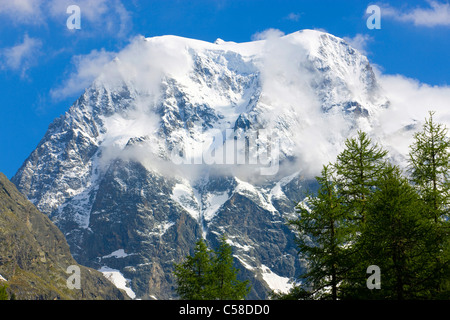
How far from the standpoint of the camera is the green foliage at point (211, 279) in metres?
37.8

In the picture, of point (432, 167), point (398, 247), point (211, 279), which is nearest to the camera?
point (398, 247)

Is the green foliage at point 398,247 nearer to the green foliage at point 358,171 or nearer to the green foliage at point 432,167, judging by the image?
the green foliage at point 358,171

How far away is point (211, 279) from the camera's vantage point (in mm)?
38906

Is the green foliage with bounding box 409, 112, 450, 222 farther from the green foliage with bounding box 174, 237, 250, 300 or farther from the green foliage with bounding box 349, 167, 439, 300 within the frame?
the green foliage with bounding box 174, 237, 250, 300

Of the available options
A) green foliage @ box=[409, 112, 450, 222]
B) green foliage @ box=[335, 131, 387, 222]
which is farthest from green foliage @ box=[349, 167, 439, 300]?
green foliage @ box=[409, 112, 450, 222]

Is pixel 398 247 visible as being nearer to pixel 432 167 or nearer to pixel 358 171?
pixel 358 171

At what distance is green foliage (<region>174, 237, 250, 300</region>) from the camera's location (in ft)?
124

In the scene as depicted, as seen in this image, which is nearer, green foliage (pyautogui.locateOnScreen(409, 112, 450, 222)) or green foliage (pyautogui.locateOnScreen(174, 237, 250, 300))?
green foliage (pyautogui.locateOnScreen(409, 112, 450, 222))

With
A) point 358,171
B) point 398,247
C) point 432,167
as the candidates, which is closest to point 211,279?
point 358,171

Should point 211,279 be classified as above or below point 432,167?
below

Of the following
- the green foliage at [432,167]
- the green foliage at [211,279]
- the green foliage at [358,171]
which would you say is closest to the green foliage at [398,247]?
the green foliage at [358,171]

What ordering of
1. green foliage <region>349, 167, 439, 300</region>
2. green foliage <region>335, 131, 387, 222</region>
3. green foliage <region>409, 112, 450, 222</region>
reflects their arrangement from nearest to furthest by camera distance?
1. green foliage <region>349, 167, 439, 300</region>
2. green foliage <region>335, 131, 387, 222</region>
3. green foliage <region>409, 112, 450, 222</region>

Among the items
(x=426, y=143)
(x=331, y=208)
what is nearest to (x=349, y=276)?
(x=331, y=208)
